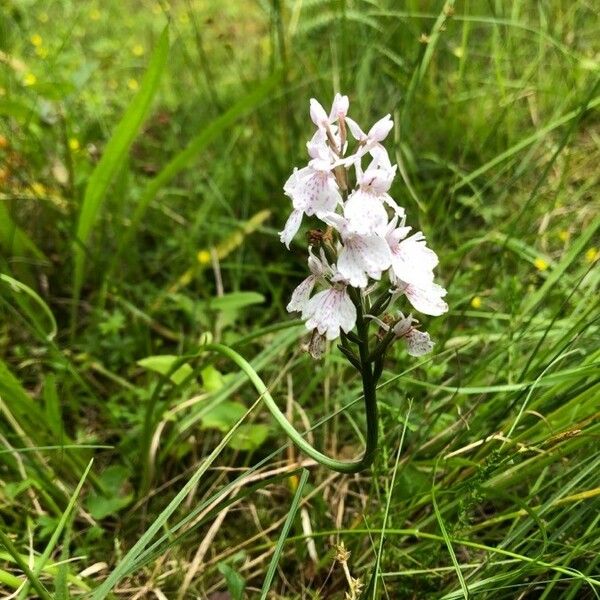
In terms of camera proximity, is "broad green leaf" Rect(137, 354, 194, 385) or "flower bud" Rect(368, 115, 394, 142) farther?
"broad green leaf" Rect(137, 354, 194, 385)

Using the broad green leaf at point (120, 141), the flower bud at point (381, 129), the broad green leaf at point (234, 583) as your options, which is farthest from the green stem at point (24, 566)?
the broad green leaf at point (120, 141)

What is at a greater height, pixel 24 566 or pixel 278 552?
pixel 24 566

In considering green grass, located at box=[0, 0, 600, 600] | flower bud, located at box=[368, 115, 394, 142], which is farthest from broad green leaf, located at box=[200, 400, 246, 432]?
flower bud, located at box=[368, 115, 394, 142]

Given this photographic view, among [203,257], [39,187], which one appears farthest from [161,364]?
[39,187]

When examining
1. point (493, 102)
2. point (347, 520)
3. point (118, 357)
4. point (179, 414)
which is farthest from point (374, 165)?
point (493, 102)

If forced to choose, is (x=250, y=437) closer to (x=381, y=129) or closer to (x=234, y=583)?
(x=234, y=583)

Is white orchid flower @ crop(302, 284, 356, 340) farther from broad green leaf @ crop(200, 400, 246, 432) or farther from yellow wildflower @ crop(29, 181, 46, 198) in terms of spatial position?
yellow wildflower @ crop(29, 181, 46, 198)

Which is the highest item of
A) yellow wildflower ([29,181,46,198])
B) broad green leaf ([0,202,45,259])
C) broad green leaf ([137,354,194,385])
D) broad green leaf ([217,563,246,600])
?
yellow wildflower ([29,181,46,198])
